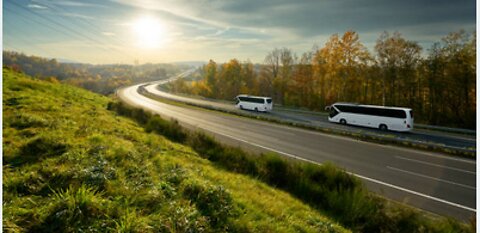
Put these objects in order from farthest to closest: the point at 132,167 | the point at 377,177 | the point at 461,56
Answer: the point at 461,56, the point at 377,177, the point at 132,167

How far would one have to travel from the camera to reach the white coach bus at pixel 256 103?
43625 mm

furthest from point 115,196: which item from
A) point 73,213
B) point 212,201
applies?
point 212,201

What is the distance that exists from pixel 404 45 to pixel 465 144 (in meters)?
19.3

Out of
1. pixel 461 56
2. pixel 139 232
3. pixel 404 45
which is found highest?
pixel 404 45

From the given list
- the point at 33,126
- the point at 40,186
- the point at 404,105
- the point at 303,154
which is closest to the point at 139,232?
the point at 40,186

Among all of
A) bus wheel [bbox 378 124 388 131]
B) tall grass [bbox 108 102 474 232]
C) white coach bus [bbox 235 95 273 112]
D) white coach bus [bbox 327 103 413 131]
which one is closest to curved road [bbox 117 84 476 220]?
tall grass [bbox 108 102 474 232]

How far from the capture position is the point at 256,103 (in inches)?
1758

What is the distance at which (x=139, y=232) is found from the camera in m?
4.82

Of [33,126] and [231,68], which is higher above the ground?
[231,68]

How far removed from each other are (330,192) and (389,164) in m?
8.31

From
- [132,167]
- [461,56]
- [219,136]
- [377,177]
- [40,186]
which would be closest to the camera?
[40,186]

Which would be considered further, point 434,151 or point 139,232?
point 434,151

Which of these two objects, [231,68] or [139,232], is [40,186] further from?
[231,68]

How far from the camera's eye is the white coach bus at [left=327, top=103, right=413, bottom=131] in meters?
27.5
